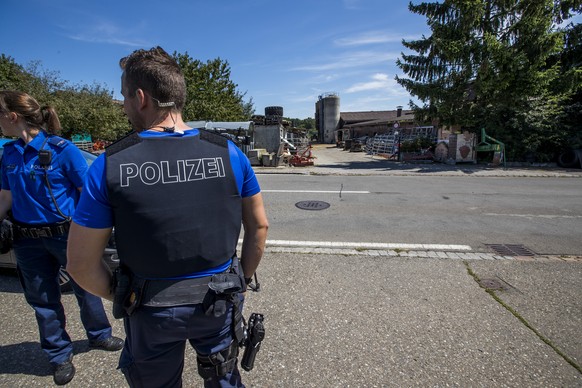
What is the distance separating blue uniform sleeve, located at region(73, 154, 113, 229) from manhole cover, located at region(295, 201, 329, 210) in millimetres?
6302

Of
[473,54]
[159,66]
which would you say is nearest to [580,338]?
[159,66]

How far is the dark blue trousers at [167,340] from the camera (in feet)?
4.67

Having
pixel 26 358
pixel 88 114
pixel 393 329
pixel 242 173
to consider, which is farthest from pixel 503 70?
pixel 88 114

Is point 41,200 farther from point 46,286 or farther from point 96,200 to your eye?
point 96,200

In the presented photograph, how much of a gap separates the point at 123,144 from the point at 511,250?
5626 millimetres

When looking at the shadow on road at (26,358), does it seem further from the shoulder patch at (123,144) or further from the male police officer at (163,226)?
the shoulder patch at (123,144)

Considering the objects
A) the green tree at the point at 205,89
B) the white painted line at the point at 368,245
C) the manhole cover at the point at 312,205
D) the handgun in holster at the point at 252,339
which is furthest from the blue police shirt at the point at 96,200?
the green tree at the point at 205,89

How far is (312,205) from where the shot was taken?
779cm

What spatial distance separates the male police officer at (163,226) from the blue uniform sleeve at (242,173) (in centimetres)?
1

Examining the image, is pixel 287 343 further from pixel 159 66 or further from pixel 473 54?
pixel 473 54

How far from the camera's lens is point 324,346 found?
8.83 feet

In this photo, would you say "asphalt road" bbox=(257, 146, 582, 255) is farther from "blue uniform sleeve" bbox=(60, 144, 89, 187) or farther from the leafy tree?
the leafy tree

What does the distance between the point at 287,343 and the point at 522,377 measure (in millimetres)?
1841

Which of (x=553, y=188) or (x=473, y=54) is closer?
(x=553, y=188)
